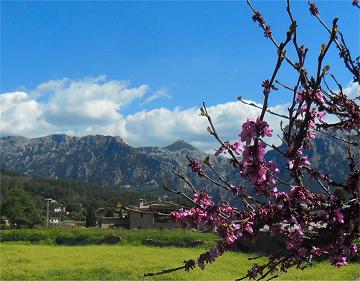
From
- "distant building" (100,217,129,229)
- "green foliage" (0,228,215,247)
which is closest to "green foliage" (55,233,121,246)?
"green foliage" (0,228,215,247)

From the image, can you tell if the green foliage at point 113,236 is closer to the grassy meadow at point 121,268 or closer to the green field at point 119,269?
the grassy meadow at point 121,268

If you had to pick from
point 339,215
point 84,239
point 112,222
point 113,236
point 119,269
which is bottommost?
point 119,269

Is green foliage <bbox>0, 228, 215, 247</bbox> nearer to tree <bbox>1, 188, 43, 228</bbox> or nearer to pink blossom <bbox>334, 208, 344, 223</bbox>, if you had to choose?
tree <bbox>1, 188, 43, 228</bbox>

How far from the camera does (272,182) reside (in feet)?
8.89

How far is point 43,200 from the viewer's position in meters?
107

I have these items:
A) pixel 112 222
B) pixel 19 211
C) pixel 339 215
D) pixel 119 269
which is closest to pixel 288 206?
pixel 339 215

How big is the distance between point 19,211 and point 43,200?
117 feet

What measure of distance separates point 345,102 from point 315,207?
878mm

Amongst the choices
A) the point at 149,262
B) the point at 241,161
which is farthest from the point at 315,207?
the point at 149,262

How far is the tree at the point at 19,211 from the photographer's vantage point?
72.0 m

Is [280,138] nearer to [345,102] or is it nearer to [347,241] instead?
[345,102]

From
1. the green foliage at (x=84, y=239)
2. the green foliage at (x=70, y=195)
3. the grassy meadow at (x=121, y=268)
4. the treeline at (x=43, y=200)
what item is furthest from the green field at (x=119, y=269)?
the green foliage at (x=70, y=195)

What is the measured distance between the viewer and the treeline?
7319 centimetres

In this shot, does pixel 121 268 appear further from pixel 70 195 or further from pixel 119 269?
pixel 70 195
